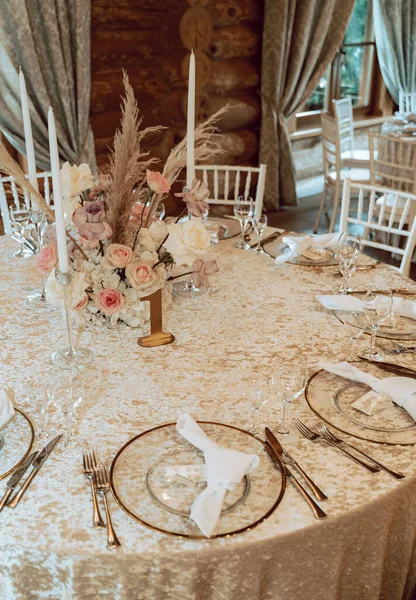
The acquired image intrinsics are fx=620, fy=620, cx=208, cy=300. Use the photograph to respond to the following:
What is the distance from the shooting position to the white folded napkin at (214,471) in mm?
1081

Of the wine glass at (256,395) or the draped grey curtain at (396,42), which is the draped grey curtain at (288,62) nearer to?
the draped grey curtain at (396,42)

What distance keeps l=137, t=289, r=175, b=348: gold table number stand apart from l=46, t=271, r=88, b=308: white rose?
0.19 m

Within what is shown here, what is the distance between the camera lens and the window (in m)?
6.04

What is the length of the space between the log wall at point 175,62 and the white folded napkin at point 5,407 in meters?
3.20

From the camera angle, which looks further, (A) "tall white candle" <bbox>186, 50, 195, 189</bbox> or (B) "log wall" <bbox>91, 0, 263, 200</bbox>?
(B) "log wall" <bbox>91, 0, 263, 200</bbox>

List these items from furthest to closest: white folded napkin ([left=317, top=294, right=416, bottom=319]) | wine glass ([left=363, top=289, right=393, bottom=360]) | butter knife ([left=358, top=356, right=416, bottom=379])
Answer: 1. white folded napkin ([left=317, top=294, right=416, bottom=319])
2. wine glass ([left=363, top=289, right=393, bottom=360])
3. butter knife ([left=358, top=356, right=416, bottom=379])

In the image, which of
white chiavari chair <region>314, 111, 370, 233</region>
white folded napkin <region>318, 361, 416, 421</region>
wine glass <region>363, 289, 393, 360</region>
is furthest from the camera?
white chiavari chair <region>314, 111, 370, 233</region>

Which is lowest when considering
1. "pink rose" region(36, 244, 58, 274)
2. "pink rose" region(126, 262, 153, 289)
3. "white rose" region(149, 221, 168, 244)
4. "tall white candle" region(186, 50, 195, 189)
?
"pink rose" region(126, 262, 153, 289)

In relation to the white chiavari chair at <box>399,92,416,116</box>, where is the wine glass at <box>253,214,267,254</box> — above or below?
below

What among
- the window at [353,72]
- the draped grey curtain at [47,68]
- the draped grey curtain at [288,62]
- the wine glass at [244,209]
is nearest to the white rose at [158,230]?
the wine glass at [244,209]

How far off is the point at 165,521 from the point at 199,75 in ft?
13.4

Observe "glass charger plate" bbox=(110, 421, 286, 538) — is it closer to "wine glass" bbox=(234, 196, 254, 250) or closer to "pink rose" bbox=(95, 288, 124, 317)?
"pink rose" bbox=(95, 288, 124, 317)

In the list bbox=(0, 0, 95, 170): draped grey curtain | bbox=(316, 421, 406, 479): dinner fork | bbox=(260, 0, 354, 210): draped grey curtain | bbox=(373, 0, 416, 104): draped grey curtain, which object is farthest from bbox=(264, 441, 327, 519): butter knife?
bbox=(373, 0, 416, 104): draped grey curtain

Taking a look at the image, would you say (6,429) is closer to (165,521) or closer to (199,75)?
(165,521)
